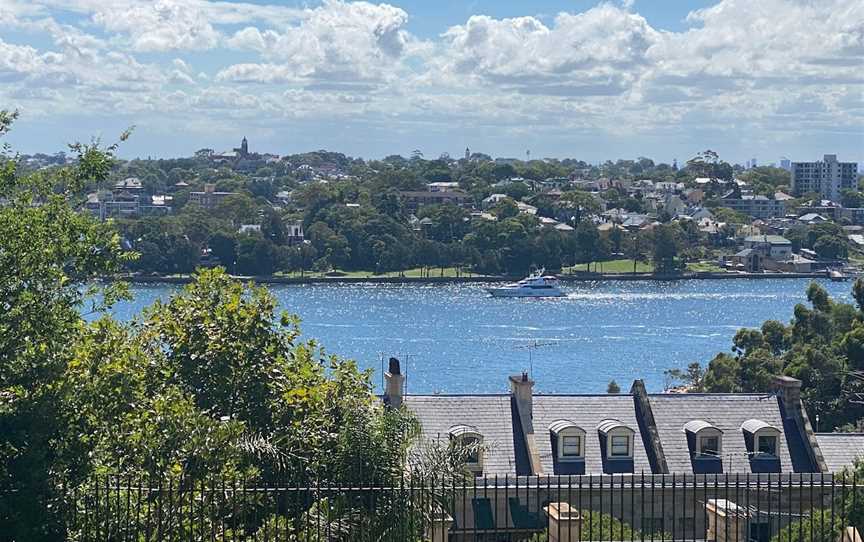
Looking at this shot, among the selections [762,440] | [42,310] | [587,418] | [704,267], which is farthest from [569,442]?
[704,267]

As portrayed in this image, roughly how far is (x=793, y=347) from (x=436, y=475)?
39.5 meters

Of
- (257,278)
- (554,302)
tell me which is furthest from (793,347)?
(257,278)

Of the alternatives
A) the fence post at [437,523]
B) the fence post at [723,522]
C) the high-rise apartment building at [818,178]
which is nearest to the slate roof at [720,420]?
the fence post at [723,522]

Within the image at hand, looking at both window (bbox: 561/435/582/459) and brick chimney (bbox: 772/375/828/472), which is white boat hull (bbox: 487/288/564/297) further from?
window (bbox: 561/435/582/459)

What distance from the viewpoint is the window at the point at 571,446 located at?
801 inches

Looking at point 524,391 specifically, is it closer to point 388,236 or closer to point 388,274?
point 388,274

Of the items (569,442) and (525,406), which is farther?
(525,406)

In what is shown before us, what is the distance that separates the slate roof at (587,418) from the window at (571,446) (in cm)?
12

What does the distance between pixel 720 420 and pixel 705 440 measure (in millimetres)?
645

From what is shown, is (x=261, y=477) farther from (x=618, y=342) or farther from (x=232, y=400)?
(x=618, y=342)

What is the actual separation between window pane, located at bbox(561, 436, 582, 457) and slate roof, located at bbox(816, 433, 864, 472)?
11.9ft

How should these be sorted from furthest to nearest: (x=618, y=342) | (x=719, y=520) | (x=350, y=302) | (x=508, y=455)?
Answer: 1. (x=350, y=302)
2. (x=618, y=342)
3. (x=508, y=455)
4. (x=719, y=520)

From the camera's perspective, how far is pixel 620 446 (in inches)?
802

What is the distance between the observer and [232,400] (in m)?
14.0
